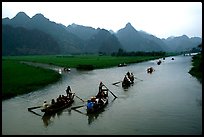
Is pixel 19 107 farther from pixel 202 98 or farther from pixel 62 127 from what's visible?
pixel 202 98

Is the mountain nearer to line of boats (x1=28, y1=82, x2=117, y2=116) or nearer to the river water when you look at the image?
the river water

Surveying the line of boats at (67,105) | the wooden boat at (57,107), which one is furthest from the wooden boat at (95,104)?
the wooden boat at (57,107)

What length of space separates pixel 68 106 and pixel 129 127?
7483 millimetres

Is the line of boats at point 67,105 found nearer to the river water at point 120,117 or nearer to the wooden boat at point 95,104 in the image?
the wooden boat at point 95,104

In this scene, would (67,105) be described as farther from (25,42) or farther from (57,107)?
(25,42)

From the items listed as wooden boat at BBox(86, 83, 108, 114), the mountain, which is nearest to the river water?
wooden boat at BBox(86, 83, 108, 114)

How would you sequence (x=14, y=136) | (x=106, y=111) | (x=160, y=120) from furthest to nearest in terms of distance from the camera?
(x=106, y=111), (x=160, y=120), (x=14, y=136)

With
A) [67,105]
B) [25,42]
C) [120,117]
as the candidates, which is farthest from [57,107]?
[25,42]

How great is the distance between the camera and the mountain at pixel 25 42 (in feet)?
548

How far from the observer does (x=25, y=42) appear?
176000 mm

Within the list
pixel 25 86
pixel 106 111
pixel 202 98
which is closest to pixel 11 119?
pixel 106 111

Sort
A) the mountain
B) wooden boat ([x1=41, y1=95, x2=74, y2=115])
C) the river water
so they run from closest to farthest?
the river water
wooden boat ([x1=41, y1=95, x2=74, y2=115])
the mountain

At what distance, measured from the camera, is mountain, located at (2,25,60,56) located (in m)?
167

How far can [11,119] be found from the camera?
794 inches
